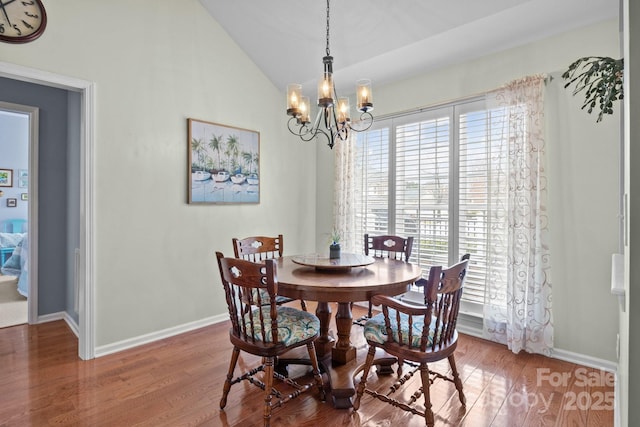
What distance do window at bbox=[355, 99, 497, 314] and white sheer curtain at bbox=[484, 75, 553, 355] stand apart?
0.45 feet

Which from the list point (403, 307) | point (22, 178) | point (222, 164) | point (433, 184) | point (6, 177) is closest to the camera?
point (403, 307)

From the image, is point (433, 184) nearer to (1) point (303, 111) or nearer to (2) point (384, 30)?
(2) point (384, 30)

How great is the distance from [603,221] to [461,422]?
173 cm

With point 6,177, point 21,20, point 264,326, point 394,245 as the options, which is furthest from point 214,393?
point 6,177

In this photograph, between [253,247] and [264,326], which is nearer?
[264,326]

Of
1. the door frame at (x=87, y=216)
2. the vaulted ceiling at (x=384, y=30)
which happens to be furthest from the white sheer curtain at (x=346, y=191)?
the door frame at (x=87, y=216)

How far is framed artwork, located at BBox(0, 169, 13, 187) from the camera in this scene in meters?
5.85

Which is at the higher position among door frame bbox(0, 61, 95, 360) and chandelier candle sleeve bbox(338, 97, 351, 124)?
chandelier candle sleeve bbox(338, 97, 351, 124)

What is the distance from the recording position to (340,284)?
77.7 inches

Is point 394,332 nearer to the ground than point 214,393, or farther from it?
farther from it

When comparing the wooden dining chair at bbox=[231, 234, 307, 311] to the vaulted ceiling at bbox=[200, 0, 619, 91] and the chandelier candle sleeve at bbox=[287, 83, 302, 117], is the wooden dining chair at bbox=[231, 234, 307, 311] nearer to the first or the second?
the chandelier candle sleeve at bbox=[287, 83, 302, 117]

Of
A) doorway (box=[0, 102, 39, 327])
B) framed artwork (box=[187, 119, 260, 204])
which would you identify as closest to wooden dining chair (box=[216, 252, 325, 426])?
framed artwork (box=[187, 119, 260, 204])

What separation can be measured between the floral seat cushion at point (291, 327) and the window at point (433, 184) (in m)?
1.72

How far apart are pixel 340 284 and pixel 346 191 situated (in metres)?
2.17
